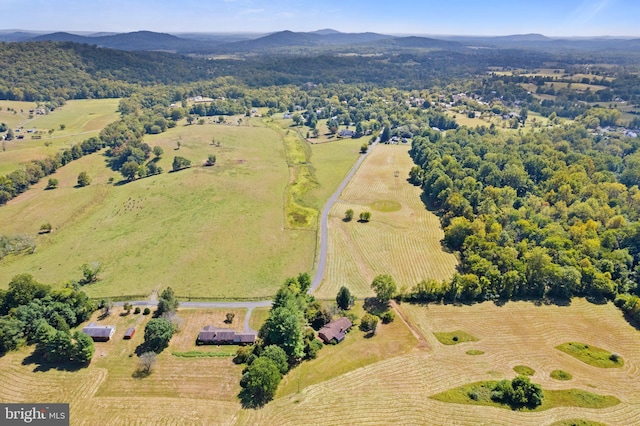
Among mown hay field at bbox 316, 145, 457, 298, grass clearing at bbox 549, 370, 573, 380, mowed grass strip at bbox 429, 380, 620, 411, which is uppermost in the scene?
mown hay field at bbox 316, 145, 457, 298

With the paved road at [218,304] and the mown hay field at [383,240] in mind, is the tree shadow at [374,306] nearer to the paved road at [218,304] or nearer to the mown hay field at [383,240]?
the mown hay field at [383,240]

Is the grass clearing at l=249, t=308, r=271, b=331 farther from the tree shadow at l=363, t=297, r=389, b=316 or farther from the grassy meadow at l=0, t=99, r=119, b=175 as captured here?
the grassy meadow at l=0, t=99, r=119, b=175

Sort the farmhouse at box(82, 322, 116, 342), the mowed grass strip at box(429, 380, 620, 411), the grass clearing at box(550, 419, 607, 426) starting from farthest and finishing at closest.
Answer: the farmhouse at box(82, 322, 116, 342)
the mowed grass strip at box(429, 380, 620, 411)
the grass clearing at box(550, 419, 607, 426)

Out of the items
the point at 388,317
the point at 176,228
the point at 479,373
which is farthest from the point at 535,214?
the point at 176,228

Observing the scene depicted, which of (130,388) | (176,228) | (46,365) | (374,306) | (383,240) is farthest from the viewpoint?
(176,228)

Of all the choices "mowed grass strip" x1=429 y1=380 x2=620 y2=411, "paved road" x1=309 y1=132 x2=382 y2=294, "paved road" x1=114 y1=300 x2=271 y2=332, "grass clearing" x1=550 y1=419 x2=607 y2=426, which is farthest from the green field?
"grass clearing" x1=550 y1=419 x2=607 y2=426

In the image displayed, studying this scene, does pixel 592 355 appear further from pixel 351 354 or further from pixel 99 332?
pixel 99 332
